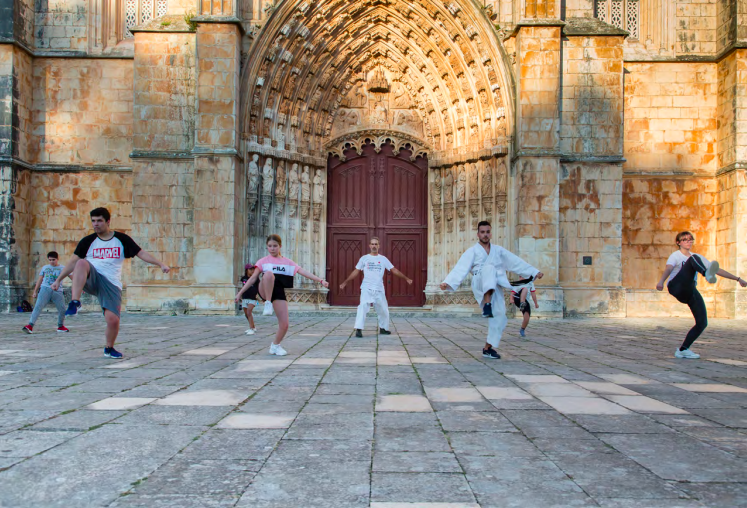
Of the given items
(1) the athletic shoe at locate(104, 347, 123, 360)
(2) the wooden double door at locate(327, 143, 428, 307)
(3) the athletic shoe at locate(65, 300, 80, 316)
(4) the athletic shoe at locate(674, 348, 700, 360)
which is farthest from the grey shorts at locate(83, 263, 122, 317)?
(2) the wooden double door at locate(327, 143, 428, 307)

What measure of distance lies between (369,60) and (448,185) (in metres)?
4.34

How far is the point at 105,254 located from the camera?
7070 mm

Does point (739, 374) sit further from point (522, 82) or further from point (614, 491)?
point (522, 82)

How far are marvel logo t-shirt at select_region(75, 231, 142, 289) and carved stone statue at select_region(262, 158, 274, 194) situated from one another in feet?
29.5

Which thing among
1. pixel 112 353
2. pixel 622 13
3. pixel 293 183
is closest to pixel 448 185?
pixel 293 183

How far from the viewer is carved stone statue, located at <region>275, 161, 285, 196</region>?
1634 centimetres

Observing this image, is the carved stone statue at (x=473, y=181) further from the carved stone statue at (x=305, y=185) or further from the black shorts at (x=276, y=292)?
the black shorts at (x=276, y=292)

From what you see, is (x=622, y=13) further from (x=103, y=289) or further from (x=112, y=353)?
(x=112, y=353)

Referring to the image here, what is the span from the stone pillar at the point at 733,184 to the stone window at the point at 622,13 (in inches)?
94.0

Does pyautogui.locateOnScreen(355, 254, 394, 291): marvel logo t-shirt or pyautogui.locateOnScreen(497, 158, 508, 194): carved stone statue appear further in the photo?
pyautogui.locateOnScreen(497, 158, 508, 194): carved stone statue

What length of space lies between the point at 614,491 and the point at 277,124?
49.1 ft

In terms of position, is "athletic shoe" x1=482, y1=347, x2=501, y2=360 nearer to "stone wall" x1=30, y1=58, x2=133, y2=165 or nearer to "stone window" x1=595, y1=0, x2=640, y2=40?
"stone wall" x1=30, y1=58, x2=133, y2=165

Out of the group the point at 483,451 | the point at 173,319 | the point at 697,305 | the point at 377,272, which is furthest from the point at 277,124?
the point at 483,451

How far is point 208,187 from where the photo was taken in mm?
14695
